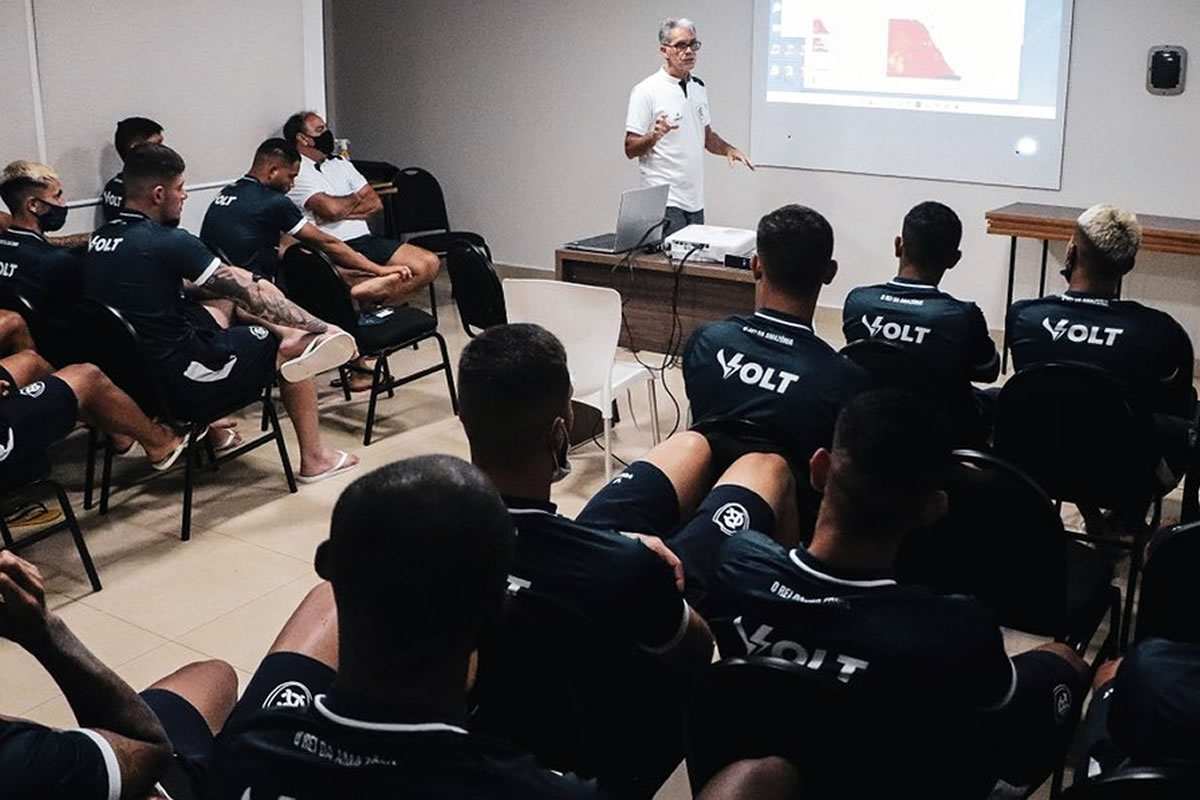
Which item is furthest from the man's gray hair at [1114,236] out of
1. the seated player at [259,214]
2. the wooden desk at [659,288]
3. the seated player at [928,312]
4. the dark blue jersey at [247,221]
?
the dark blue jersey at [247,221]

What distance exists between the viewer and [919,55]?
6.61 meters

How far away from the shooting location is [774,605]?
1898mm

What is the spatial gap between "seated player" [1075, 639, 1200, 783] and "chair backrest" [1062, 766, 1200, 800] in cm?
16

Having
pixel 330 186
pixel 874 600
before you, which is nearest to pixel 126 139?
pixel 330 186

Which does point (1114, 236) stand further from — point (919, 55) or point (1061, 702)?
point (919, 55)

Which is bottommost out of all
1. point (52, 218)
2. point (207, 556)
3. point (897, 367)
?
point (207, 556)

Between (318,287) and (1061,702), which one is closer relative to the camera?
(1061,702)

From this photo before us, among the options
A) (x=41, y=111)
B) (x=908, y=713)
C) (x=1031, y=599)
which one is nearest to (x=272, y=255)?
(x=41, y=111)

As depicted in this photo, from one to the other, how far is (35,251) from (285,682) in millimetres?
3133

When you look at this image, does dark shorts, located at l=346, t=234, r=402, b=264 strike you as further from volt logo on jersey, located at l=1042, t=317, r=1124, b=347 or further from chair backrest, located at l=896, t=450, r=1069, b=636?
chair backrest, located at l=896, t=450, r=1069, b=636

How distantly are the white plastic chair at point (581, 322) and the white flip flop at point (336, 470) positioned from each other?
942mm

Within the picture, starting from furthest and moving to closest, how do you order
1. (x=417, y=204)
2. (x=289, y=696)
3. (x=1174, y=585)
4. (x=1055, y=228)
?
(x=417, y=204), (x=1055, y=228), (x=1174, y=585), (x=289, y=696)

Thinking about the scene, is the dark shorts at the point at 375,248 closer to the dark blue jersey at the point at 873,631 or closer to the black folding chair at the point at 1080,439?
the black folding chair at the point at 1080,439

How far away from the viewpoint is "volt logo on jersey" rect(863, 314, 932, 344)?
3.76 m
